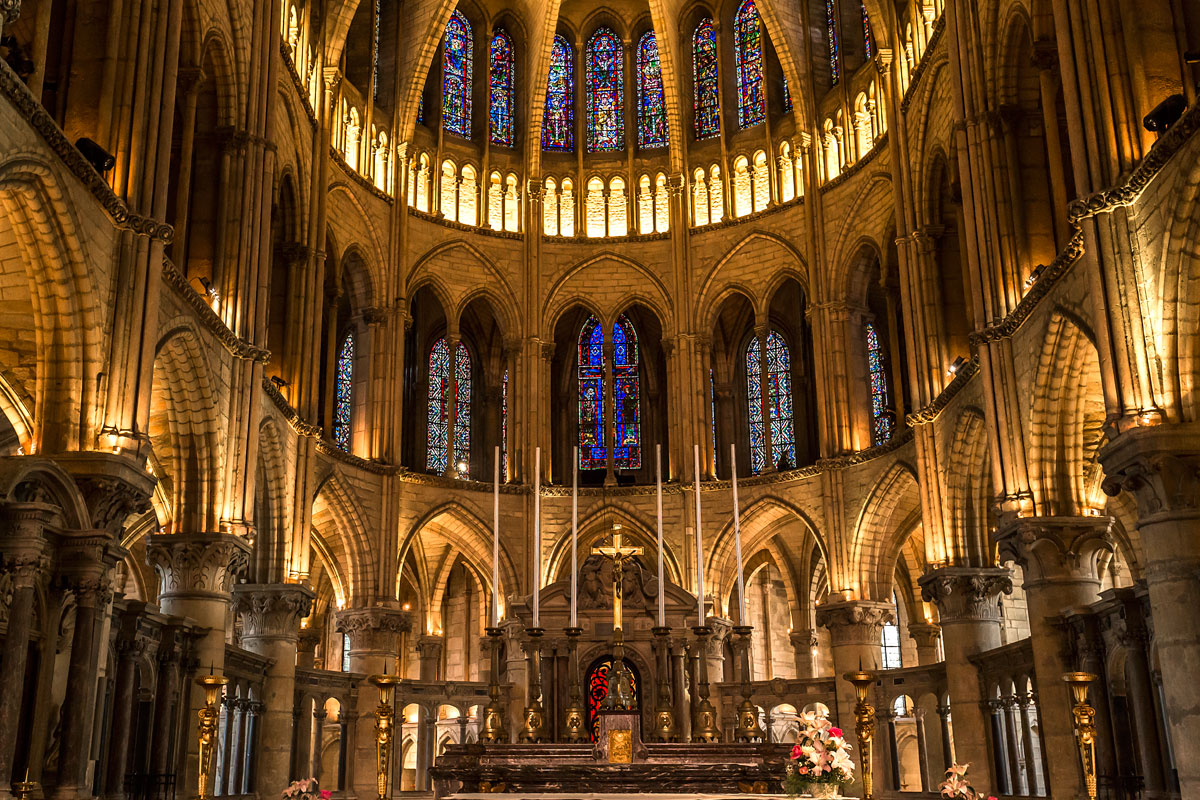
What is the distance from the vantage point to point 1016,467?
68.2ft

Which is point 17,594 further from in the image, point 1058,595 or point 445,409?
point 445,409

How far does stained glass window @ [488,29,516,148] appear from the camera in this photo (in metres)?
37.2

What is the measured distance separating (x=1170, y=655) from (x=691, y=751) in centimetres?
579

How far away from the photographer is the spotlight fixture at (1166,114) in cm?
1595

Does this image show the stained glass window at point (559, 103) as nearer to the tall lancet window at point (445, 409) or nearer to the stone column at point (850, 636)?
the tall lancet window at point (445, 409)

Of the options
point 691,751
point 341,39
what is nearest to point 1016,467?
point 691,751

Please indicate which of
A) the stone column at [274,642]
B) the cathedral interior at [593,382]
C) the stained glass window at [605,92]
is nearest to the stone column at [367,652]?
the cathedral interior at [593,382]

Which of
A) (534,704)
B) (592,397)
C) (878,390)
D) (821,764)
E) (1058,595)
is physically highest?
(592,397)

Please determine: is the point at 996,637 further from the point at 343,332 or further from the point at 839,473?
the point at 343,332

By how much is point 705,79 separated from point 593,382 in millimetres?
9381

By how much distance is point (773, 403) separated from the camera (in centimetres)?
3616

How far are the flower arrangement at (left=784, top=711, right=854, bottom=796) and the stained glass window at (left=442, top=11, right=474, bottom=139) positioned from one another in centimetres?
2821

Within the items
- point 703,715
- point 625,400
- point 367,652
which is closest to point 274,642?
point 367,652

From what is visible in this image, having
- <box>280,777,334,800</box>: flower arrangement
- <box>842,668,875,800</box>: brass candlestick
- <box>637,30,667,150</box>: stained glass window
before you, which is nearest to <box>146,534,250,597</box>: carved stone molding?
<box>280,777,334,800</box>: flower arrangement
